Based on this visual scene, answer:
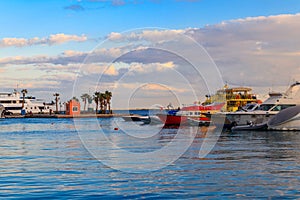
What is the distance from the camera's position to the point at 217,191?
61.3 ft

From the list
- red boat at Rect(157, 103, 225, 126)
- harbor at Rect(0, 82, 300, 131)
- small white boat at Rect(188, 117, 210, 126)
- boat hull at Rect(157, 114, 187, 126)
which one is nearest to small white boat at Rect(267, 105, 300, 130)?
harbor at Rect(0, 82, 300, 131)

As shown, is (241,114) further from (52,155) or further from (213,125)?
(52,155)

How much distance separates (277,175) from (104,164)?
9585 millimetres

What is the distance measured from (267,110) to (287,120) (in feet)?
21.7

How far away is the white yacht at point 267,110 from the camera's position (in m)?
66.6

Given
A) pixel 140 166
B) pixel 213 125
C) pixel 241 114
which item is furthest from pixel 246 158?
pixel 213 125

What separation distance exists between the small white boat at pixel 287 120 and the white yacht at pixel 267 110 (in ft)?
11.9

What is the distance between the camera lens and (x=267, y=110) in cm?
6706

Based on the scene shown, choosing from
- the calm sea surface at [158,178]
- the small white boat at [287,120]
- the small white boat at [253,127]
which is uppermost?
the small white boat at [287,120]

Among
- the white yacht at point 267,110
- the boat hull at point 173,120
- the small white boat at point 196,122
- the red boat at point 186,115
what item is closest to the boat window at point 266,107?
the white yacht at point 267,110

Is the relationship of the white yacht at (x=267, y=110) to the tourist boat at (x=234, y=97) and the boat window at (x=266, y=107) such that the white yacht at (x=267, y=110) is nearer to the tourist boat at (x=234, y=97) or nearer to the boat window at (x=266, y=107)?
the boat window at (x=266, y=107)

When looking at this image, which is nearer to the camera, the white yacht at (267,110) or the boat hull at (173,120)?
Answer: the white yacht at (267,110)

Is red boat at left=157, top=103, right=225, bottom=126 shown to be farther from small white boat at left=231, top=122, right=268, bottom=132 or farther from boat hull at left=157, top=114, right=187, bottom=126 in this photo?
small white boat at left=231, top=122, right=268, bottom=132

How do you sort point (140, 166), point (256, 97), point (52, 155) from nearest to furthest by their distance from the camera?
1. point (140, 166)
2. point (52, 155)
3. point (256, 97)
